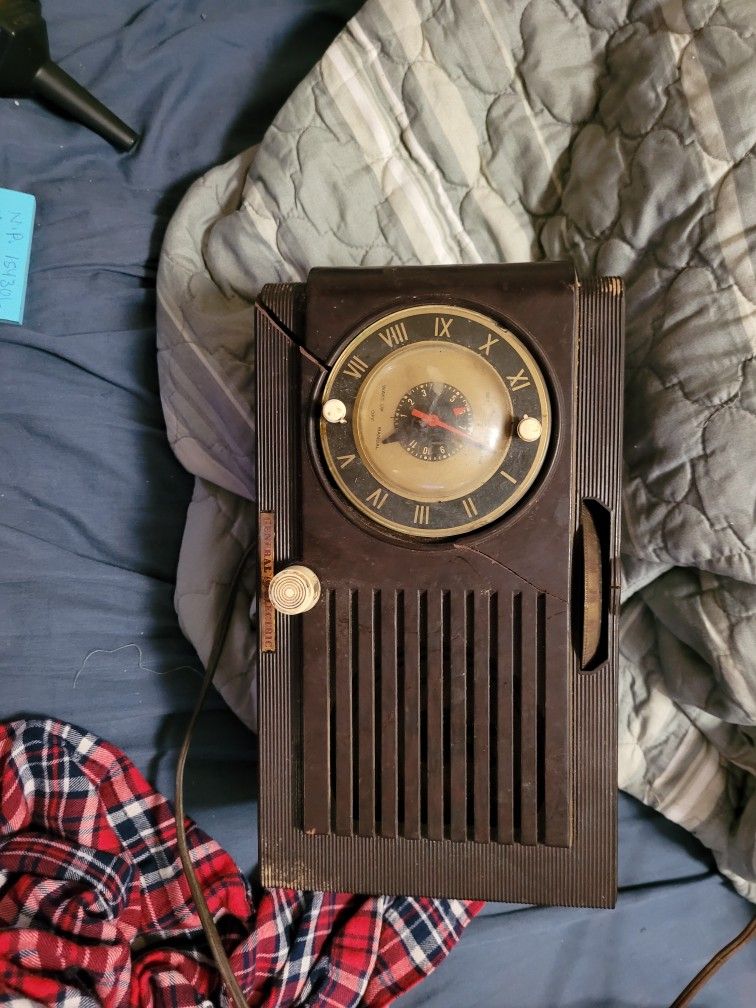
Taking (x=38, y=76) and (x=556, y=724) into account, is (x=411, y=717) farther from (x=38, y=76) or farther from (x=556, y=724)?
(x=38, y=76)

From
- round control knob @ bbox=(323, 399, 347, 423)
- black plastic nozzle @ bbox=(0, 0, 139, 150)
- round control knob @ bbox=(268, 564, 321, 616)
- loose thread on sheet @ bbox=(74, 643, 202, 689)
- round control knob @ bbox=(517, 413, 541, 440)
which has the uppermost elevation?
black plastic nozzle @ bbox=(0, 0, 139, 150)

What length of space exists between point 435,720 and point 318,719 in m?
0.10

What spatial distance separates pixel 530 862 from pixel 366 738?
0.19 m

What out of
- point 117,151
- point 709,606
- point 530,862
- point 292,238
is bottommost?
point 530,862

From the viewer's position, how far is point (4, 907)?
0.86 metres

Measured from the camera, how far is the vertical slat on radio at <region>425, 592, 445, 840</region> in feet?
2.37

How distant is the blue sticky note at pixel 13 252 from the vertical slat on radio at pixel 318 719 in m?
0.51

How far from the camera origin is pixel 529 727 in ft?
2.36

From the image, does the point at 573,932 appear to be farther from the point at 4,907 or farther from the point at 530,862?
the point at 4,907

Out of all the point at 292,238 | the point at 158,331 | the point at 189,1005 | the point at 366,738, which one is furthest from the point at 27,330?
the point at 189,1005

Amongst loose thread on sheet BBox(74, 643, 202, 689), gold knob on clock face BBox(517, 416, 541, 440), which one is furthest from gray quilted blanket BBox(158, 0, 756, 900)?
gold knob on clock face BBox(517, 416, 541, 440)

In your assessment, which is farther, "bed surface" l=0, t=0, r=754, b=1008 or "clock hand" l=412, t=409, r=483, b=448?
"bed surface" l=0, t=0, r=754, b=1008

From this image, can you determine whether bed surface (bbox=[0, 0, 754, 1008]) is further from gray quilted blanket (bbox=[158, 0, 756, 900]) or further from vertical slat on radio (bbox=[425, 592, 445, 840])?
vertical slat on radio (bbox=[425, 592, 445, 840])

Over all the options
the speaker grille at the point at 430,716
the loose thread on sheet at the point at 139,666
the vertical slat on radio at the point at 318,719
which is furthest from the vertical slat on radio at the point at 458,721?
the loose thread on sheet at the point at 139,666
